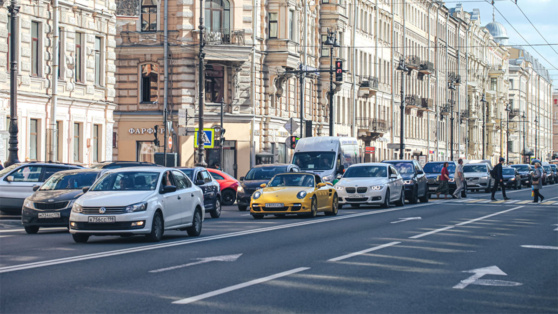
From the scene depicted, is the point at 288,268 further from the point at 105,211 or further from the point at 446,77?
the point at 446,77

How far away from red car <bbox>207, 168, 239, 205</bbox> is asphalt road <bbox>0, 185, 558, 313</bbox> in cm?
1505

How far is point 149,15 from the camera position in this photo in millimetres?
56125

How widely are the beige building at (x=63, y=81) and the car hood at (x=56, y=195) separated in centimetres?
1333

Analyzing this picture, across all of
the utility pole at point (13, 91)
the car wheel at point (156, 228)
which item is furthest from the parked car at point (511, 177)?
the car wheel at point (156, 228)

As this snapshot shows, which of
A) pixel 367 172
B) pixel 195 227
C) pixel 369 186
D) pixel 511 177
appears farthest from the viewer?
pixel 511 177

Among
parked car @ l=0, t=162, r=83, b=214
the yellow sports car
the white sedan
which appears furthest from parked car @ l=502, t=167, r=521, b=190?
parked car @ l=0, t=162, r=83, b=214

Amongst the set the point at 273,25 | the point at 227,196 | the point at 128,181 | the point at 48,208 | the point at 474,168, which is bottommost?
the point at 227,196

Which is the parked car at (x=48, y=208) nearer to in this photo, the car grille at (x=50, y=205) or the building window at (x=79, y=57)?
the car grille at (x=50, y=205)

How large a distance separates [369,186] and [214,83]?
2387cm

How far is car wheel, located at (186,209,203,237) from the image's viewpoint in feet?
68.7

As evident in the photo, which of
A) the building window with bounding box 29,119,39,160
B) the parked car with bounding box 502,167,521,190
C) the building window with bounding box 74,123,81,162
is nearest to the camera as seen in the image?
the building window with bounding box 29,119,39,160

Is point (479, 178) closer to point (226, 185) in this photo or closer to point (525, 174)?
point (525, 174)

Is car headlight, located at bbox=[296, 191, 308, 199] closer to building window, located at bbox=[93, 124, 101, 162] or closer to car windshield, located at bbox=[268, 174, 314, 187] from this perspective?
car windshield, located at bbox=[268, 174, 314, 187]

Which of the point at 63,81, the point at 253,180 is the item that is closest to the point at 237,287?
Answer: the point at 253,180
